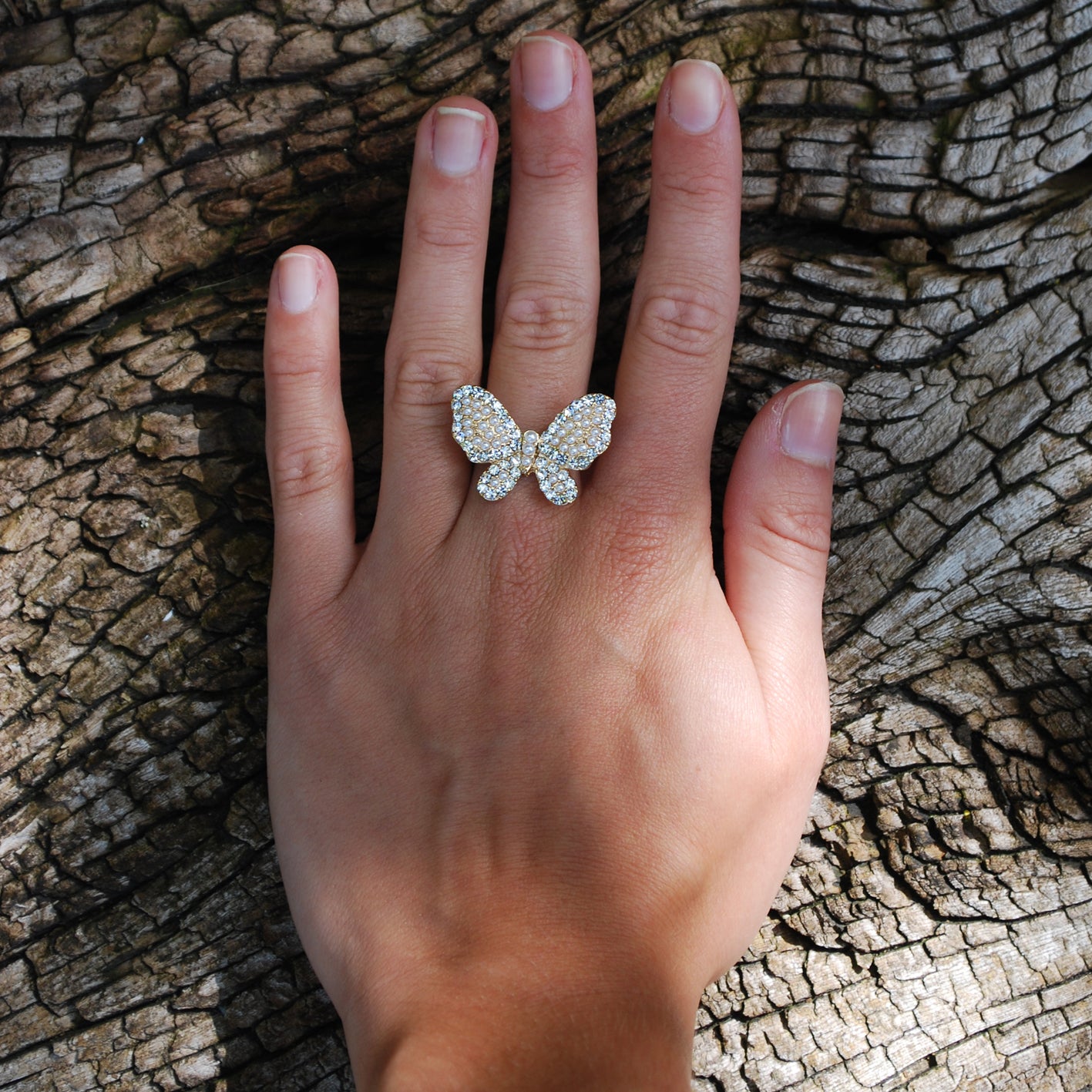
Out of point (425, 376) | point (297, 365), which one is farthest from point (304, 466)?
point (425, 376)

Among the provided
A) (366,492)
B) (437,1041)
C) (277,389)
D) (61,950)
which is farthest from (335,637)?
(61,950)

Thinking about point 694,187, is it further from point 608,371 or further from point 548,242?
point 608,371

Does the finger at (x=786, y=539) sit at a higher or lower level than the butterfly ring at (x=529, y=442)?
lower

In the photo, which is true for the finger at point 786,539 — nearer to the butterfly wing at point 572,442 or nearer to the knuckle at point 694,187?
the butterfly wing at point 572,442

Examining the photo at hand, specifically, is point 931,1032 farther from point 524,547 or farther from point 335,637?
point 335,637

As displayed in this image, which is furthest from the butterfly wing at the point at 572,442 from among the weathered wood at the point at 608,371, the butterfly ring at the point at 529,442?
the weathered wood at the point at 608,371

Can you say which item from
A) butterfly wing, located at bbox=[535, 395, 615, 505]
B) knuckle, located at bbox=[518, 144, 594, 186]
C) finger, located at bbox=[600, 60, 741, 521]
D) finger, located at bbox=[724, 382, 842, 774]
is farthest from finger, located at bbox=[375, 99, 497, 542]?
finger, located at bbox=[724, 382, 842, 774]
